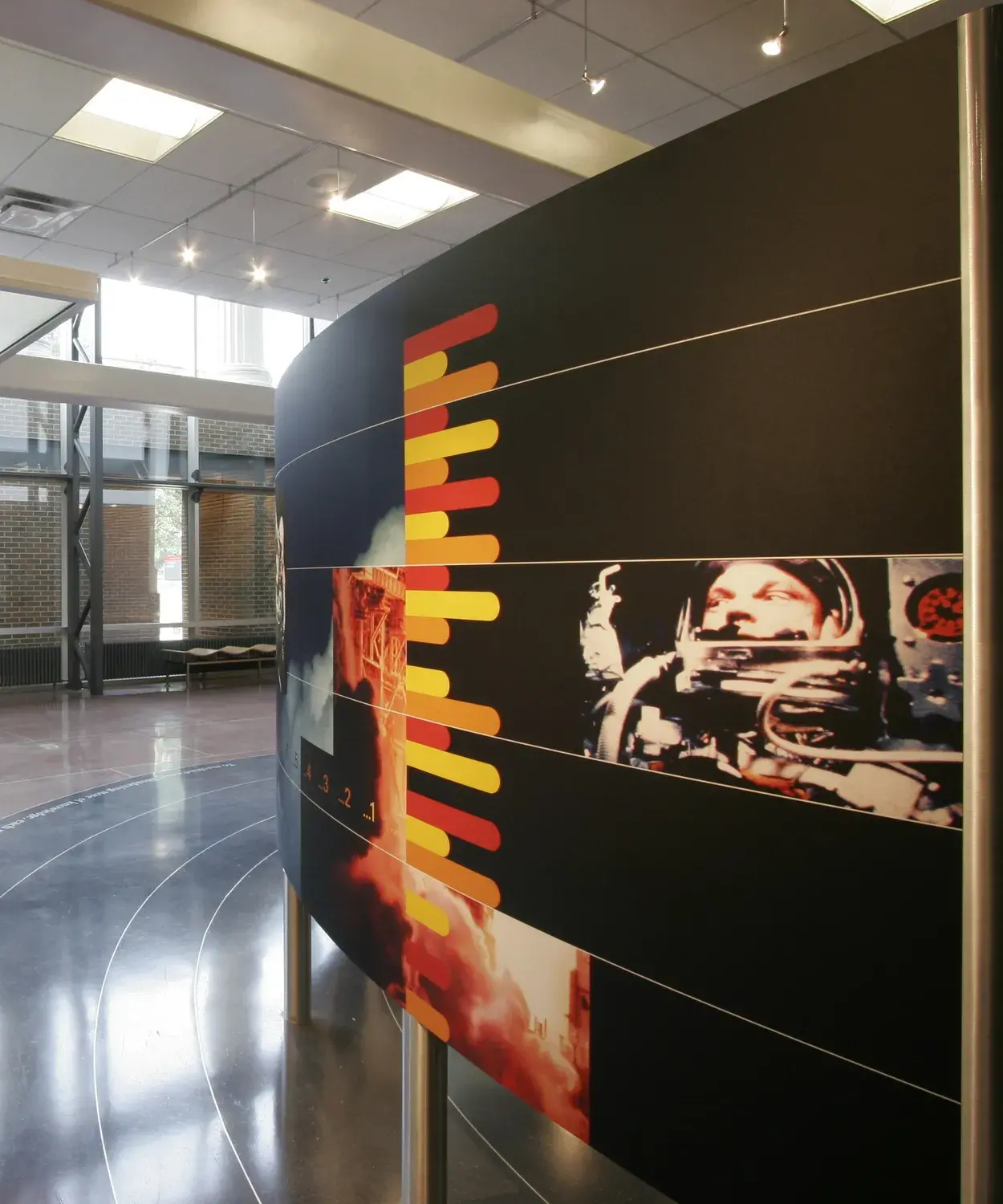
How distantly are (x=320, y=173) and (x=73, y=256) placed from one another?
301 cm

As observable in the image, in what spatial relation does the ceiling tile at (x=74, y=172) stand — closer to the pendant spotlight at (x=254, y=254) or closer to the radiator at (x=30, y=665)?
the pendant spotlight at (x=254, y=254)

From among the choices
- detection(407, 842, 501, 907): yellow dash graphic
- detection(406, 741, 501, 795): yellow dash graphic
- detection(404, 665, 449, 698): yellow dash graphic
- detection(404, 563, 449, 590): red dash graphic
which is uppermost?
detection(404, 563, 449, 590): red dash graphic

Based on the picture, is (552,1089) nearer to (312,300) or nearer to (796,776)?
(796,776)

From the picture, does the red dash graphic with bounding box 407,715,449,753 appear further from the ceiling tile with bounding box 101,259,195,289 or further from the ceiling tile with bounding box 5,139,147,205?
the ceiling tile with bounding box 101,259,195,289

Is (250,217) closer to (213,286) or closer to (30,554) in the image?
(213,286)

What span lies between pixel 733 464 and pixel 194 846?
4746 millimetres

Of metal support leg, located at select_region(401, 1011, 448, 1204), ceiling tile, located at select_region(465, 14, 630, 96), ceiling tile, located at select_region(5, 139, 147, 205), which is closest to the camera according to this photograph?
metal support leg, located at select_region(401, 1011, 448, 1204)

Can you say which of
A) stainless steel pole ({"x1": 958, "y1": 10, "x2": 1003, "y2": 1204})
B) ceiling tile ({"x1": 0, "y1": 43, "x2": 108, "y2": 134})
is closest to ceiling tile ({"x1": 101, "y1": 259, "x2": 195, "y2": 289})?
ceiling tile ({"x1": 0, "y1": 43, "x2": 108, "y2": 134})

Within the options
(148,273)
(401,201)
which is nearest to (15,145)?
(401,201)

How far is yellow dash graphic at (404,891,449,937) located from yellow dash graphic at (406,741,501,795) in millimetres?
303

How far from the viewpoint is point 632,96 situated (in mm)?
5762

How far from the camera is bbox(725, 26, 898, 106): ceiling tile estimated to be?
5254 millimetres

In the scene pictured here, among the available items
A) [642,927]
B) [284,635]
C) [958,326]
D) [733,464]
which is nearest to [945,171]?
[958,326]

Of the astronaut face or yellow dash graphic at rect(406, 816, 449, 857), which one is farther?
yellow dash graphic at rect(406, 816, 449, 857)
